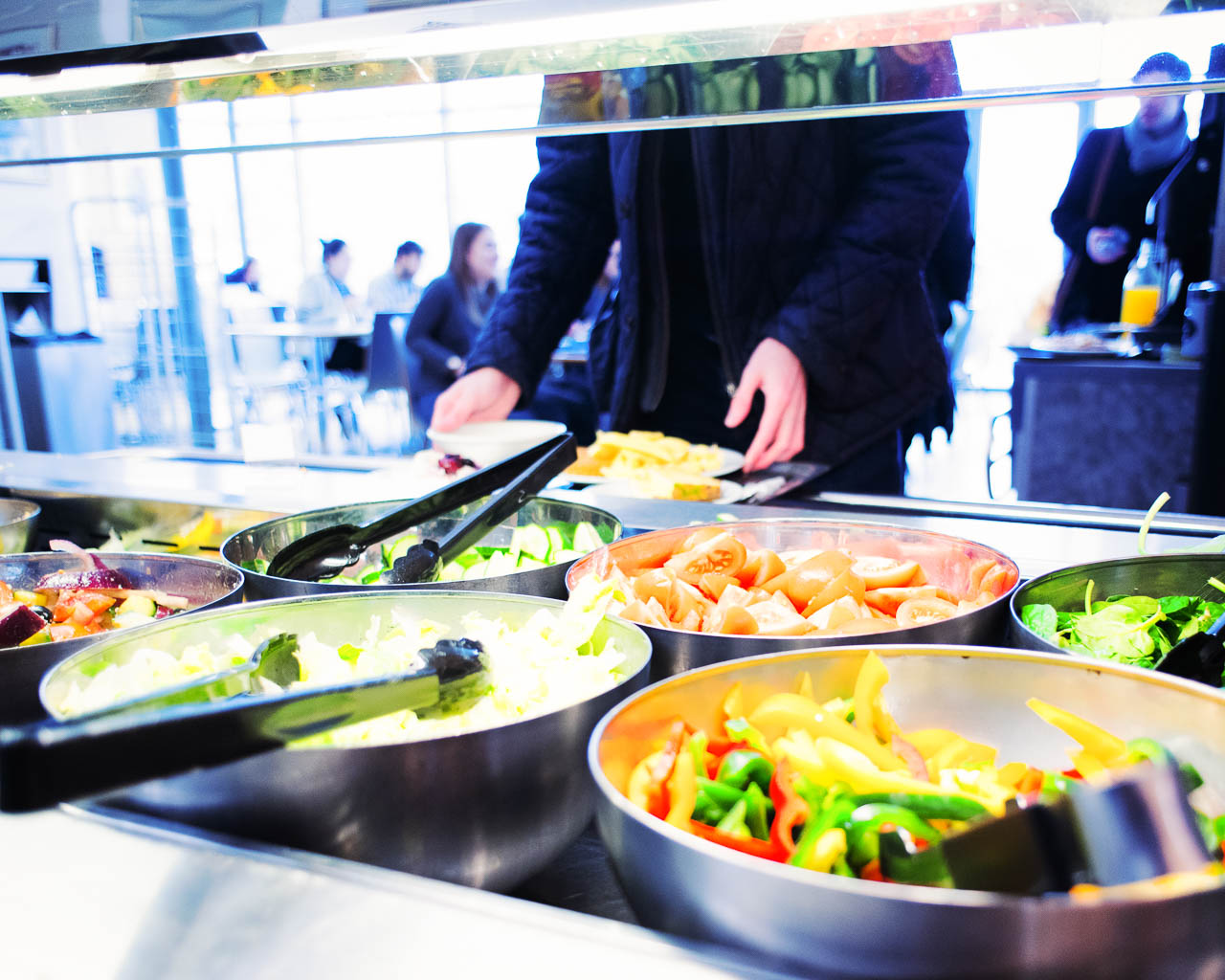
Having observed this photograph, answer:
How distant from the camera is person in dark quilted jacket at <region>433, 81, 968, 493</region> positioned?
2043mm

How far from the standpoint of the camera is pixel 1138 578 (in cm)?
91

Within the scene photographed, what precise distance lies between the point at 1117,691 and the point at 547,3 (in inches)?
27.6

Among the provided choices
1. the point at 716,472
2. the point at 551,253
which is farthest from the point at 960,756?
the point at 551,253

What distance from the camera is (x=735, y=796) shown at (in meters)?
0.55

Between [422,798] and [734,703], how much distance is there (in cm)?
21

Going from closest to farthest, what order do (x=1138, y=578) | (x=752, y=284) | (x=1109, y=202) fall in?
(x=1138, y=578) < (x=752, y=284) < (x=1109, y=202)

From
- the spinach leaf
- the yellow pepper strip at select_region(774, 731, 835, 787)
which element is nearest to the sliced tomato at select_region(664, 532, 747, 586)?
the spinach leaf

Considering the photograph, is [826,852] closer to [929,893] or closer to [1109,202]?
[929,893]

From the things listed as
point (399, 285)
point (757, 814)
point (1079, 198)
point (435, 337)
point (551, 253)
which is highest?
point (1079, 198)

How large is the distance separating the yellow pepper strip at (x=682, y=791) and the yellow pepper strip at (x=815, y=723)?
0.08 metres

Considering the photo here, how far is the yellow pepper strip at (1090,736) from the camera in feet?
1.90

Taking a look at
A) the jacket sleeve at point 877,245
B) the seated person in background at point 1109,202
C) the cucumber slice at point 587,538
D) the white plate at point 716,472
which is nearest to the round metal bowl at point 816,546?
the cucumber slice at point 587,538

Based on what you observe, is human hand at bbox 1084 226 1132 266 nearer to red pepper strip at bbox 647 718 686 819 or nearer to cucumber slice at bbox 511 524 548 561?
cucumber slice at bbox 511 524 548 561

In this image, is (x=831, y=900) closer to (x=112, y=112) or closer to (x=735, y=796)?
(x=735, y=796)
